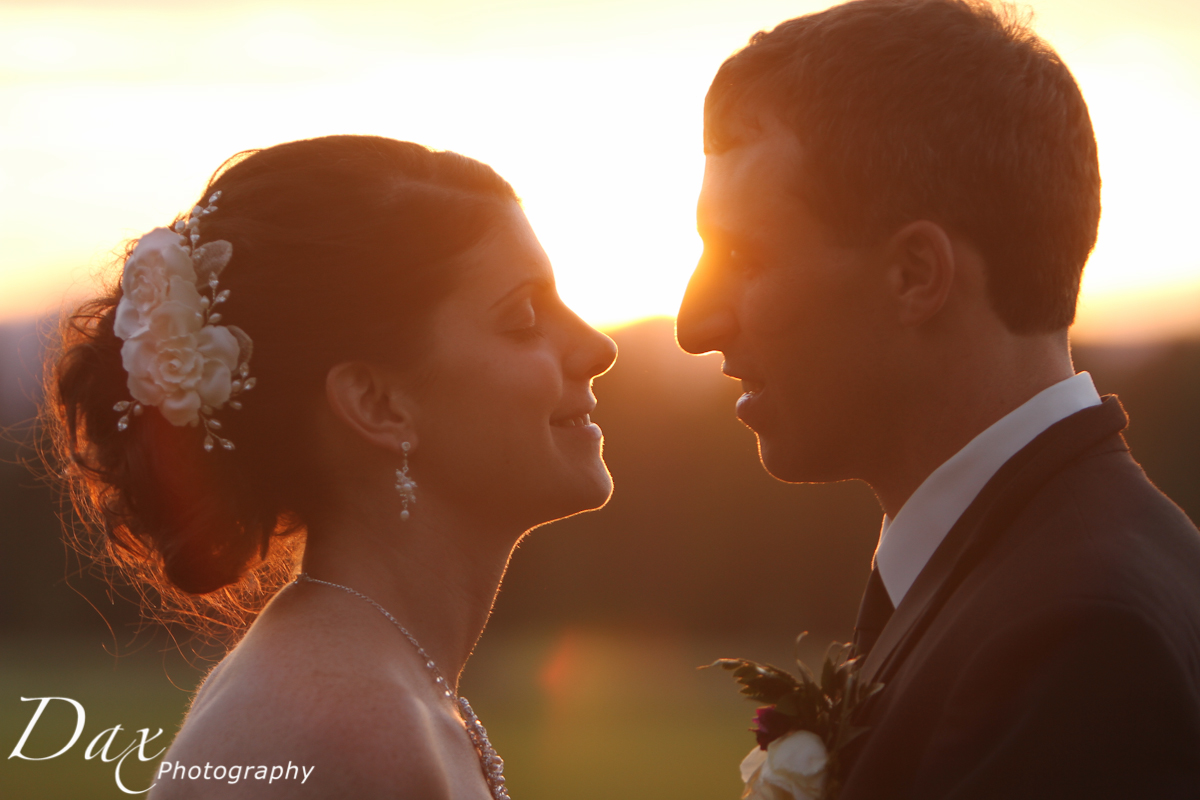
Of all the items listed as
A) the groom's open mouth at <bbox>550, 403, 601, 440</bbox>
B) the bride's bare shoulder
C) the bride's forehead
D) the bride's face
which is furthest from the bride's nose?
the bride's bare shoulder

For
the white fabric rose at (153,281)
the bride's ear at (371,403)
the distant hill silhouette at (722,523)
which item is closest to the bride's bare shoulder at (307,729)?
the bride's ear at (371,403)

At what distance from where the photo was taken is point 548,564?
19531 millimetres

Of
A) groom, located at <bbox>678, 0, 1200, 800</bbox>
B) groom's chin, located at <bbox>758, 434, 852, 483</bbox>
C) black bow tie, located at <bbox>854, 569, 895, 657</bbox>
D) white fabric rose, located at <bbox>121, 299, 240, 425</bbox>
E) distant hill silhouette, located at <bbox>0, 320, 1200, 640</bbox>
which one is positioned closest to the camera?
groom, located at <bbox>678, 0, 1200, 800</bbox>

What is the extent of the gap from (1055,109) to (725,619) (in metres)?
18.0

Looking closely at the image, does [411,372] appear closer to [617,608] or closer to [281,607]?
[281,607]

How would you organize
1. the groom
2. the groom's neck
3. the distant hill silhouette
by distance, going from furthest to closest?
the distant hill silhouette
the groom's neck
the groom

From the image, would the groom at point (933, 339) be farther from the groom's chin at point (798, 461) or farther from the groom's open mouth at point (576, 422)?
the groom's open mouth at point (576, 422)

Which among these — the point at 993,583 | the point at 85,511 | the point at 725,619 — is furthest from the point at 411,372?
the point at 725,619

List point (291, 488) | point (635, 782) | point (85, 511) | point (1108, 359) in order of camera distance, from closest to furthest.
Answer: point (291, 488) → point (85, 511) → point (635, 782) → point (1108, 359)

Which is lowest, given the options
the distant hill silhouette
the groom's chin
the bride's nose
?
the distant hill silhouette

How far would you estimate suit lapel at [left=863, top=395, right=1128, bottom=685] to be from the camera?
2711 millimetres

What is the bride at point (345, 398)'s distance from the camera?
3367mm

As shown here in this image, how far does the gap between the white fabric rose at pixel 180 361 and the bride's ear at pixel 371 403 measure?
14.7 inches

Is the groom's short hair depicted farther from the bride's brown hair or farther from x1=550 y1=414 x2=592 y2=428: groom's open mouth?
the bride's brown hair
